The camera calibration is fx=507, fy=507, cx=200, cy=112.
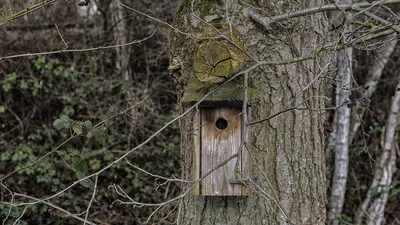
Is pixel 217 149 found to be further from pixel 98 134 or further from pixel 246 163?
pixel 98 134

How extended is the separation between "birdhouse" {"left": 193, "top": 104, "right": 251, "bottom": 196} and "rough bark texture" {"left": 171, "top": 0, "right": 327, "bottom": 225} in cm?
10

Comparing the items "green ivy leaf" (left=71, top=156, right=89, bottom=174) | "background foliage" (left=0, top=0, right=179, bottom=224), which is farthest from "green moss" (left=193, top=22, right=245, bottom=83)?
"background foliage" (left=0, top=0, right=179, bottom=224)

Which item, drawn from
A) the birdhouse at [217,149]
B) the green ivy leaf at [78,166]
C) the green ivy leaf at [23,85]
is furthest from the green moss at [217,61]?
the green ivy leaf at [23,85]

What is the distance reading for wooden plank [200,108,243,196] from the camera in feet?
7.21

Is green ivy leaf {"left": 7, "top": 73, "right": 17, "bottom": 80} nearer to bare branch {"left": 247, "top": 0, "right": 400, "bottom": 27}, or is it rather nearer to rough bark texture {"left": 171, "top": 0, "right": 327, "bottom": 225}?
rough bark texture {"left": 171, "top": 0, "right": 327, "bottom": 225}

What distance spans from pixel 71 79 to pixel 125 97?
0.73m

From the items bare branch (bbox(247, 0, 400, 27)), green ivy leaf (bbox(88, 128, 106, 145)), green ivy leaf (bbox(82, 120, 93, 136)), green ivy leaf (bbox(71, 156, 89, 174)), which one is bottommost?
green ivy leaf (bbox(71, 156, 89, 174))

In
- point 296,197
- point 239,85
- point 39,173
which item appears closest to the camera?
point 239,85

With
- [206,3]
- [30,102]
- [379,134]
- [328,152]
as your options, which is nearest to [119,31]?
[30,102]

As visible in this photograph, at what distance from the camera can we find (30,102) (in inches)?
255

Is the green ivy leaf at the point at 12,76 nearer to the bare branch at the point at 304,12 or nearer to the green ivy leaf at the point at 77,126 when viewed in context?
the green ivy leaf at the point at 77,126

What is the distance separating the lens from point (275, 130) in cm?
229

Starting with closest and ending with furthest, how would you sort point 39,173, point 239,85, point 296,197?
point 239,85
point 296,197
point 39,173

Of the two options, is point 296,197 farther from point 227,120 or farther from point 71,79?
point 71,79
